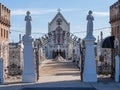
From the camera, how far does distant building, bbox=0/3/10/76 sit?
144ft

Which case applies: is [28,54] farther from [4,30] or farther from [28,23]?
[4,30]

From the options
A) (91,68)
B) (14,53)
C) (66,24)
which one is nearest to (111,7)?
(91,68)

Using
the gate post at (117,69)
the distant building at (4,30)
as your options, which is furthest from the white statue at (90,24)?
the distant building at (4,30)

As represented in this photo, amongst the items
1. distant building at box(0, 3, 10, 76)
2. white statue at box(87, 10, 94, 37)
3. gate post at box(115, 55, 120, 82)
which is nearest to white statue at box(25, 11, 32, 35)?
white statue at box(87, 10, 94, 37)

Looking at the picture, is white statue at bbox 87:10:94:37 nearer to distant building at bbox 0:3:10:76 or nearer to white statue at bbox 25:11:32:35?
white statue at bbox 25:11:32:35

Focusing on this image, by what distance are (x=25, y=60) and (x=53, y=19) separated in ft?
293

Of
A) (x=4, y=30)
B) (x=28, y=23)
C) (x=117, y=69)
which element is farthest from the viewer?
(x=4, y=30)

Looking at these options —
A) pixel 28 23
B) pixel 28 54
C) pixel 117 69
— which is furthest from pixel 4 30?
pixel 117 69

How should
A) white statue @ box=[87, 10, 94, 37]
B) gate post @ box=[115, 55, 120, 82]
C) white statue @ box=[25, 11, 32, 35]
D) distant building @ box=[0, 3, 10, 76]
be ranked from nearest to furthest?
gate post @ box=[115, 55, 120, 82] → white statue @ box=[25, 11, 32, 35] → white statue @ box=[87, 10, 94, 37] → distant building @ box=[0, 3, 10, 76]

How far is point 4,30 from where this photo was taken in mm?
46875

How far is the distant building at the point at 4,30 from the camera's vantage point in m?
44.0

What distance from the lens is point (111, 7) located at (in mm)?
39594

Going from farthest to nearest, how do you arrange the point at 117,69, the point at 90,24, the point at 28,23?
the point at 90,24 → the point at 28,23 → the point at 117,69

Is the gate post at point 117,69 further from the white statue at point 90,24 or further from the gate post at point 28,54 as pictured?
the gate post at point 28,54
